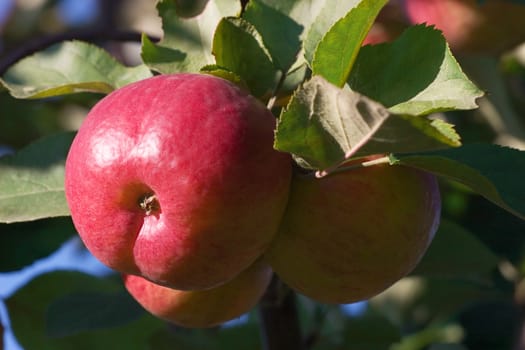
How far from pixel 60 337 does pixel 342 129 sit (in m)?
0.78

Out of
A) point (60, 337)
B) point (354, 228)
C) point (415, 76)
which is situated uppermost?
point (415, 76)

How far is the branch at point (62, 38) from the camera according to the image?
1.21m

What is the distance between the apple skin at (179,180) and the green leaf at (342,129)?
4cm

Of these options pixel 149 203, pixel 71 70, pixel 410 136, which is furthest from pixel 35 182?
pixel 410 136

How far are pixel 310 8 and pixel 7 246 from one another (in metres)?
0.66

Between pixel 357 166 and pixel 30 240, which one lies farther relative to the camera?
pixel 30 240

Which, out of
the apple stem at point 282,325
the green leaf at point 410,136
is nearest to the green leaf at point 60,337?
the apple stem at point 282,325

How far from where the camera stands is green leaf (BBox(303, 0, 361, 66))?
34.8 inches

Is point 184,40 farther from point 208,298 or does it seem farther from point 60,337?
point 60,337

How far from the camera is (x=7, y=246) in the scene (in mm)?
1382

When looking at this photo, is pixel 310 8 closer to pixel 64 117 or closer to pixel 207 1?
pixel 207 1

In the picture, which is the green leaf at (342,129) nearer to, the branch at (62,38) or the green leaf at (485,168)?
the green leaf at (485,168)

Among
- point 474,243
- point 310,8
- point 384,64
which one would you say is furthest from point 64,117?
point 384,64

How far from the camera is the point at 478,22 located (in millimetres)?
1625
